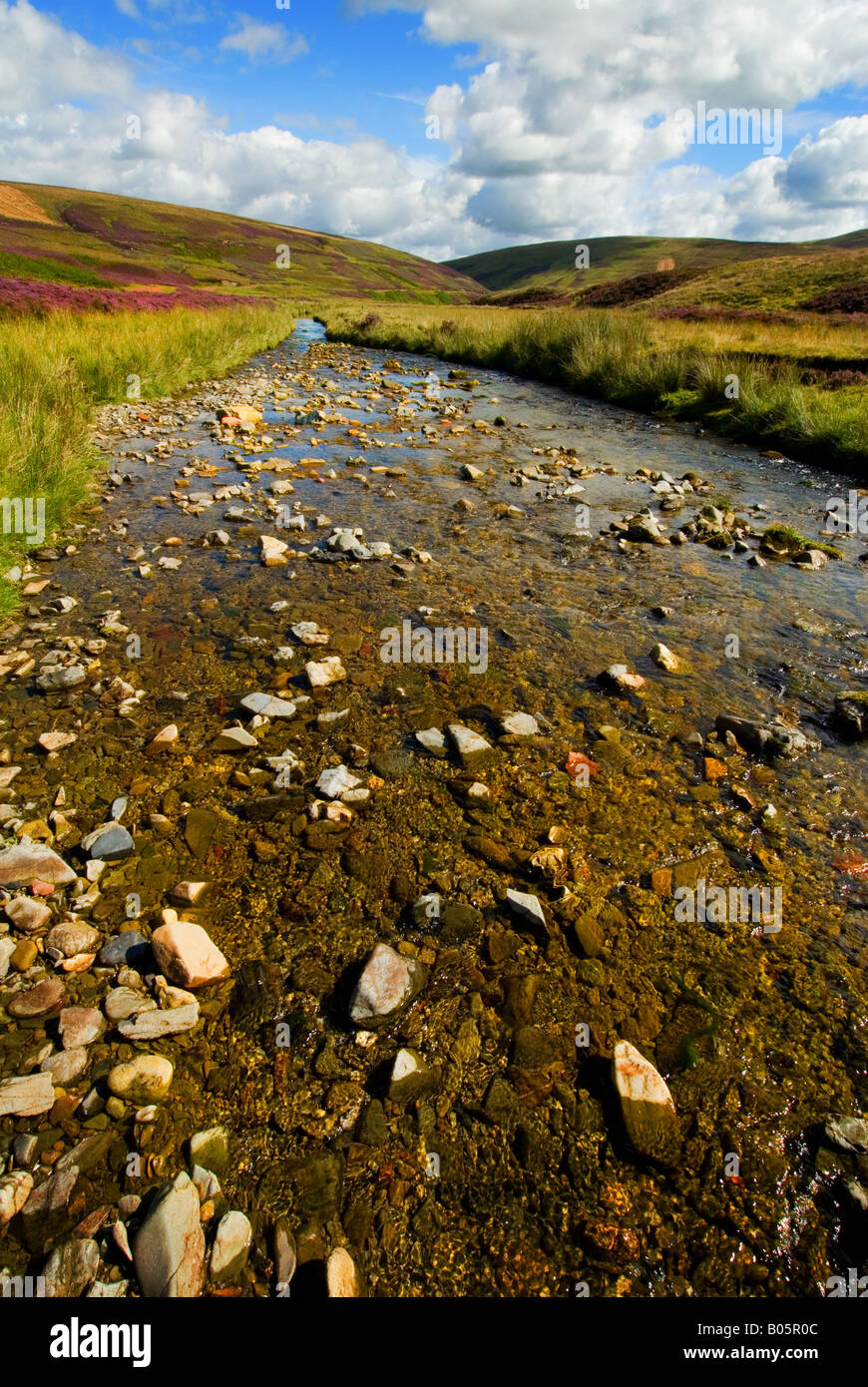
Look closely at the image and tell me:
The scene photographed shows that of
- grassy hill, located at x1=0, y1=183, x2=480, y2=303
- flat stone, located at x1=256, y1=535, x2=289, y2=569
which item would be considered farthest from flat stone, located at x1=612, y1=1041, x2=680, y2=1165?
grassy hill, located at x1=0, y1=183, x2=480, y2=303

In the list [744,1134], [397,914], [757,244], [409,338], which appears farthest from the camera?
[757,244]

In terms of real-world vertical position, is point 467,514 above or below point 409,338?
below

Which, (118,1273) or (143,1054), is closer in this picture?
(118,1273)

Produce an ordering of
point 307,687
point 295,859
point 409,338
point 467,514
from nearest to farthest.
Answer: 1. point 295,859
2. point 307,687
3. point 467,514
4. point 409,338

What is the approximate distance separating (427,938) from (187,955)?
3.70 ft

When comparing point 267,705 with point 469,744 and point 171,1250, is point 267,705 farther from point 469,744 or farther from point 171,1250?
point 171,1250

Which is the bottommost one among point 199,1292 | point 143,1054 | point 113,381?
point 199,1292

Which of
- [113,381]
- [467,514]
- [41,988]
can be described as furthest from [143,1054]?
[113,381]

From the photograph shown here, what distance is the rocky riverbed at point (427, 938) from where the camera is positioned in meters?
2.14

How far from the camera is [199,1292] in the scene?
197 centimetres

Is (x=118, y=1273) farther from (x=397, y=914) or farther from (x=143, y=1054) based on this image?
(x=397, y=914)

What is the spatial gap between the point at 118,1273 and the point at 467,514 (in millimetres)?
9098

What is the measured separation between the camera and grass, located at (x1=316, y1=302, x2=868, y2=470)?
14.5 m

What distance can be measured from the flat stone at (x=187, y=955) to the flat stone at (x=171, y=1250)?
2.83ft
